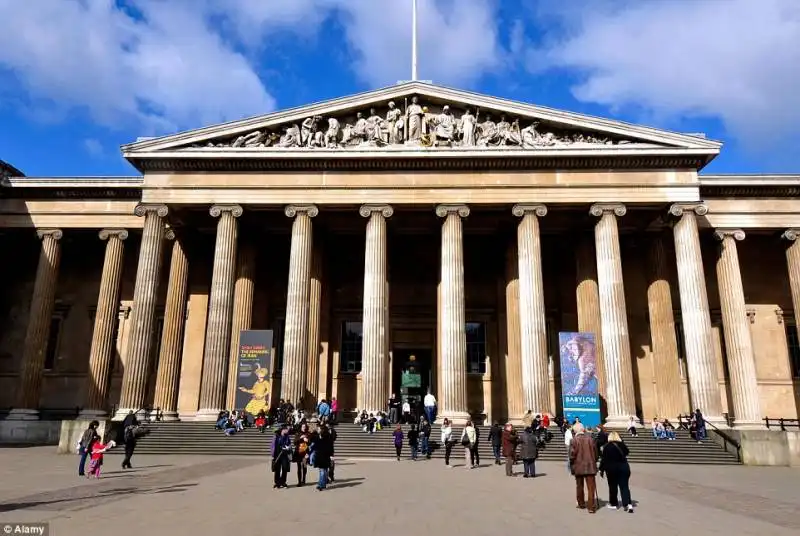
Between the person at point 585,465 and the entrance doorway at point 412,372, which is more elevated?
the entrance doorway at point 412,372

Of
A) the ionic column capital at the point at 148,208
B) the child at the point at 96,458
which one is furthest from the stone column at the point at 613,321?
the ionic column capital at the point at 148,208

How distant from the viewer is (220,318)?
2377 centimetres

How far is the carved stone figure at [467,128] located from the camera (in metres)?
24.8

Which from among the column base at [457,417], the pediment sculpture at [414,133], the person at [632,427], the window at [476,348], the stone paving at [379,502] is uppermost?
the pediment sculpture at [414,133]

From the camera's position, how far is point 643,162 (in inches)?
969

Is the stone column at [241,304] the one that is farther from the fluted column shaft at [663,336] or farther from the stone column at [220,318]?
the fluted column shaft at [663,336]

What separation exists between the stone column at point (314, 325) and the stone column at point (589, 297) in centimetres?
1195

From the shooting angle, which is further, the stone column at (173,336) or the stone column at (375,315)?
the stone column at (173,336)

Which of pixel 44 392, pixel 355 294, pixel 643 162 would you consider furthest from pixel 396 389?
pixel 44 392

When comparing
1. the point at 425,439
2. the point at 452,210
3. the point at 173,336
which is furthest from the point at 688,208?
the point at 173,336

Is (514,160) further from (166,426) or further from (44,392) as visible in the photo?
(44,392)

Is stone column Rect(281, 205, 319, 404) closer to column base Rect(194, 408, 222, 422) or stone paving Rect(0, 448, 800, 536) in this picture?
column base Rect(194, 408, 222, 422)

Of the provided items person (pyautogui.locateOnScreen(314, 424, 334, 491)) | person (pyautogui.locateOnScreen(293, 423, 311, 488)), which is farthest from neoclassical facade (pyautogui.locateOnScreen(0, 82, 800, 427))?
person (pyautogui.locateOnScreen(314, 424, 334, 491))

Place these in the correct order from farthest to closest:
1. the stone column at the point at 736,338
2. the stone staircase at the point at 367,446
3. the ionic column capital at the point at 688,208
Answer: the ionic column capital at the point at 688,208
the stone column at the point at 736,338
the stone staircase at the point at 367,446
